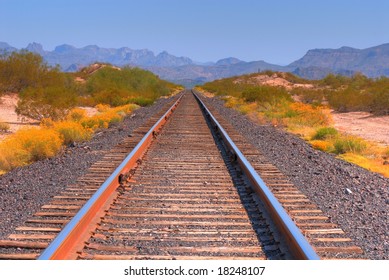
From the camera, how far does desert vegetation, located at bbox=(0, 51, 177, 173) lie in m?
9.84

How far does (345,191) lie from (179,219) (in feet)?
9.59

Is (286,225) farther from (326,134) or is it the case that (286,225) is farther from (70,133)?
(326,134)

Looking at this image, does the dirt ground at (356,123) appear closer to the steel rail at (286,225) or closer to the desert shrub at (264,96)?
the desert shrub at (264,96)

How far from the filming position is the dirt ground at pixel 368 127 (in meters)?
16.6

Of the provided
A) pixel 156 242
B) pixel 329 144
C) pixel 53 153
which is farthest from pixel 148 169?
pixel 329 144

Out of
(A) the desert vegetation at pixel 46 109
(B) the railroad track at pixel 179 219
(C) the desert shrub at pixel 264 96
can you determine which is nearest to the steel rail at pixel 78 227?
(B) the railroad track at pixel 179 219

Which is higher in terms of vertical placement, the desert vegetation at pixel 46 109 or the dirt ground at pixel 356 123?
the desert vegetation at pixel 46 109

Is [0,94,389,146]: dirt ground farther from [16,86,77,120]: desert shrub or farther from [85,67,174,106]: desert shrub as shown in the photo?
[85,67,174,106]: desert shrub

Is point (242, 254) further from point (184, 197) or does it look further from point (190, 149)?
point (190, 149)

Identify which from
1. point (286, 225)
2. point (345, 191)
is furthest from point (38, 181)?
point (345, 191)

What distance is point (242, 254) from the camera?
14.3ft

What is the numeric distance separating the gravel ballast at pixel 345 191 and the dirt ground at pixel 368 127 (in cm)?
608

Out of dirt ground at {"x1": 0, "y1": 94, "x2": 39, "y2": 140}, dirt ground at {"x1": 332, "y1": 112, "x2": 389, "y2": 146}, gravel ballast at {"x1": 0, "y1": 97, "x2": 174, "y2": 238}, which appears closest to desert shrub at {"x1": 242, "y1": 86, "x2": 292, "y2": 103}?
dirt ground at {"x1": 332, "y1": 112, "x2": 389, "y2": 146}

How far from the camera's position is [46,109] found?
63.3ft
